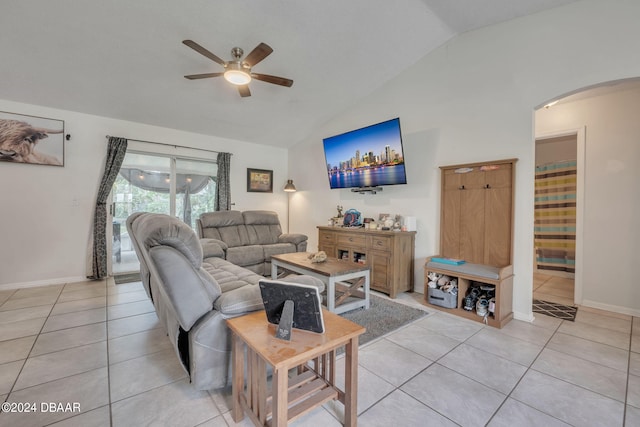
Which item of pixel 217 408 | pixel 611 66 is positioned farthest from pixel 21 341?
pixel 611 66

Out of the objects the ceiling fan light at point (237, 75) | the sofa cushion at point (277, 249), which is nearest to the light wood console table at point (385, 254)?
the sofa cushion at point (277, 249)

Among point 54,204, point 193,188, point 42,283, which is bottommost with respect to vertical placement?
point 42,283

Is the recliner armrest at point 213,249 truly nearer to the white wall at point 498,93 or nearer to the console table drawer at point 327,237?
the console table drawer at point 327,237

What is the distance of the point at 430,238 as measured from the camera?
11.6 ft

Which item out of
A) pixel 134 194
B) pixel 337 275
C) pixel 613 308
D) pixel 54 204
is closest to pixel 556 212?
pixel 613 308

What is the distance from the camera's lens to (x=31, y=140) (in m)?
3.56

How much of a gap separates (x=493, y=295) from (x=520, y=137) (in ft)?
5.35

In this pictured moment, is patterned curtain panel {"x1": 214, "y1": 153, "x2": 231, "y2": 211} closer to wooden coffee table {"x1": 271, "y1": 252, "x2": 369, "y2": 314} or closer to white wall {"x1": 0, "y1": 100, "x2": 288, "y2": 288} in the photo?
white wall {"x1": 0, "y1": 100, "x2": 288, "y2": 288}

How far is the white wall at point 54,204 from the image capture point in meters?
3.50

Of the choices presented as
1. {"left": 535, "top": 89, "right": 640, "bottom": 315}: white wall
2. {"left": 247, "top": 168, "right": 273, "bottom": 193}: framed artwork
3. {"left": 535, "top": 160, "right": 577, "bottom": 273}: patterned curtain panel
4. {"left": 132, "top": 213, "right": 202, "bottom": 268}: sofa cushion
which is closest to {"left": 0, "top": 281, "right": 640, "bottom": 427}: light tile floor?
{"left": 535, "top": 89, "right": 640, "bottom": 315}: white wall

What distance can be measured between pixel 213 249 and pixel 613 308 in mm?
4692

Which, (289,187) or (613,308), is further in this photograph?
(289,187)

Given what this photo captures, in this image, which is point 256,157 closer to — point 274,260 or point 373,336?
point 274,260

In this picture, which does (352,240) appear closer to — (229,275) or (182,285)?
(229,275)
